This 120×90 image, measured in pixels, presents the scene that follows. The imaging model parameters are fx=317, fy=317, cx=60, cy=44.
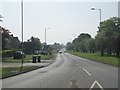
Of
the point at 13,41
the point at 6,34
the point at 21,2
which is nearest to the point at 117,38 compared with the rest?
the point at 6,34

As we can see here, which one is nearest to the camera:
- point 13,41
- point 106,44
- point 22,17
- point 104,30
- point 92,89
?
point 92,89

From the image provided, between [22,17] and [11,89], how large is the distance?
801 inches

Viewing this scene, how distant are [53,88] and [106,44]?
7295 cm

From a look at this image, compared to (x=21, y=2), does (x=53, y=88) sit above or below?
below

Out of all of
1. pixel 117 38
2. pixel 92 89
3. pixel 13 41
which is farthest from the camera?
pixel 13 41

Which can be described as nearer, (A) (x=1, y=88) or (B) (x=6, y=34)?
(A) (x=1, y=88)

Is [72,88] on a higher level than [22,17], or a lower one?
lower

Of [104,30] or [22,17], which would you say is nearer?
[22,17]

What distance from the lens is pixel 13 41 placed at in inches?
5344

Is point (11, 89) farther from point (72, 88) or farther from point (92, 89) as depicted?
point (92, 89)

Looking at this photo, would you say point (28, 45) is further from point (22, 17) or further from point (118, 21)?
point (22, 17)

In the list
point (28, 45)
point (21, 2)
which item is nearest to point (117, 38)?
point (28, 45)

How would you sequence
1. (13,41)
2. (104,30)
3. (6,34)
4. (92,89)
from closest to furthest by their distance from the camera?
1. (92,89)
2. (6,34)
3. (104,30)
4. (13,41)

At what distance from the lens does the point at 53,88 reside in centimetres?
1469
